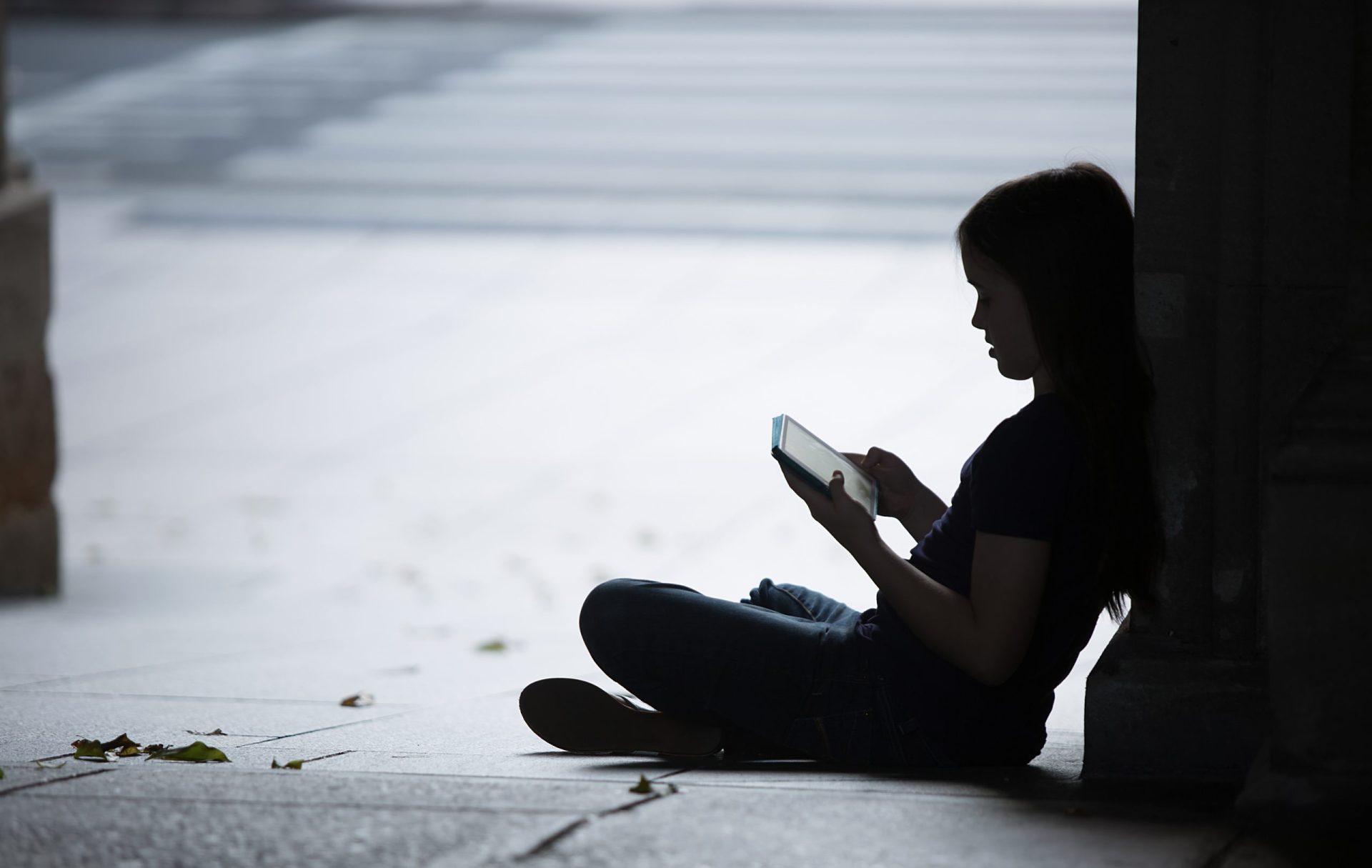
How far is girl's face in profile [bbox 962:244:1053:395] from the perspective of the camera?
9.36 feet

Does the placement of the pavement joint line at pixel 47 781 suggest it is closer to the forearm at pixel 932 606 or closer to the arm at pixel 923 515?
the forearm at pixel 932 606

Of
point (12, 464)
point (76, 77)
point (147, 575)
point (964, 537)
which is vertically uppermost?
point (76, 77)

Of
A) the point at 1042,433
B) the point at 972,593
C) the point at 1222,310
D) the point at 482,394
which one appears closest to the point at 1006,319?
the point at 1042,433

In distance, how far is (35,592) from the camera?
7.03 meters

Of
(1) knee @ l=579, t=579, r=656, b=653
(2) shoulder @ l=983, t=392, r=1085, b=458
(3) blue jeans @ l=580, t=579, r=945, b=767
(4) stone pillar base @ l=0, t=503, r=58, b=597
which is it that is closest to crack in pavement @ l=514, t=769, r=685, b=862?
(3) blue jeans @ l=580, t=579, r=945, b=767

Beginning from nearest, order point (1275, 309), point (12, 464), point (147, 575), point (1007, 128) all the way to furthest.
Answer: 1. point (1275, 309)
2. point (12, 464)
3. point (147, 575)
4. point (1007, 128)

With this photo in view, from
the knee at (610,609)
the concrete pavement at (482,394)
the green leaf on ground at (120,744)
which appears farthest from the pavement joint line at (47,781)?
the knee at (610,609)

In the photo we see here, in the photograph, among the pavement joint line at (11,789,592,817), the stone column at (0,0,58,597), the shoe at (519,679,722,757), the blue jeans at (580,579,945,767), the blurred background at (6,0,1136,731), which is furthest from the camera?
the blurred background at (6,0,1136,731)

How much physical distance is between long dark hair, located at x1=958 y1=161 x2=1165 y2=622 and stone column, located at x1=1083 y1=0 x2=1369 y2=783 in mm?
58

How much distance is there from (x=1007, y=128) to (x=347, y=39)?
10.7 m

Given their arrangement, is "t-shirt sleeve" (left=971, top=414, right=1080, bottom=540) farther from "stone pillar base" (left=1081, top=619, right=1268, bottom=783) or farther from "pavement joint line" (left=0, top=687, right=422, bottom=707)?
"pavement joint line" (left=0, top=687, right=422, bottom=707)

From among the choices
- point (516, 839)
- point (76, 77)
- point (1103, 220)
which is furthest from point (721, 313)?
point (76, 77)

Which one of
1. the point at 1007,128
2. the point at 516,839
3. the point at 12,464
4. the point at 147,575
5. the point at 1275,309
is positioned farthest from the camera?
the point at 1007,128

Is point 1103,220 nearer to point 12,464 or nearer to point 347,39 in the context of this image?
point 12,464
